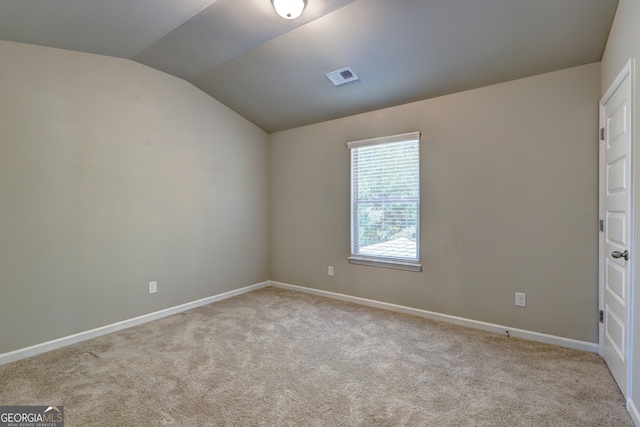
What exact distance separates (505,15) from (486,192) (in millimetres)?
1456

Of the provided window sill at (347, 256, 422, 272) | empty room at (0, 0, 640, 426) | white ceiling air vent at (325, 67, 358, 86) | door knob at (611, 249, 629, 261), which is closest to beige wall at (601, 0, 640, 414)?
empty room at (0, 0, 640, 426)

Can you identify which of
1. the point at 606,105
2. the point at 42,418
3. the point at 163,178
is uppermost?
the point at 606,105

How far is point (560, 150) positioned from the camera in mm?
2580

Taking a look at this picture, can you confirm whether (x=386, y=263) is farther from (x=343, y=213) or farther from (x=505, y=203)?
(x=505, y=203)

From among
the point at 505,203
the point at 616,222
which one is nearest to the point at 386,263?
the point at 505,203

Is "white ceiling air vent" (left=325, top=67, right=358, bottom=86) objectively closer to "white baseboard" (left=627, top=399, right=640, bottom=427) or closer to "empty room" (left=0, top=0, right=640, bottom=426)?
"empty room" (left=0, top=0, right=640, bottom=426)

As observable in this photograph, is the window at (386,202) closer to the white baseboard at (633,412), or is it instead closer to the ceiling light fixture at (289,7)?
the ceiling light fixture at (289,7)

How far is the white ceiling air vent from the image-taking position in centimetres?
301

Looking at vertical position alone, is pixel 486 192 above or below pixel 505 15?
below

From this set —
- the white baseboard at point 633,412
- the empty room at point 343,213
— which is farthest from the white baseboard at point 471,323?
the white baseboard at point 633,412

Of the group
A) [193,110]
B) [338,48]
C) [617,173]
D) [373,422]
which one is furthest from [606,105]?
[193,110]

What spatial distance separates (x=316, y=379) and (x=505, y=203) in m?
2.27

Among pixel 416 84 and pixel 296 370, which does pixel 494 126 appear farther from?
pixel 296 370

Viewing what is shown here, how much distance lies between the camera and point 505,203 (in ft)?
9.29
